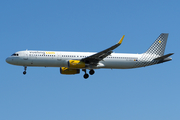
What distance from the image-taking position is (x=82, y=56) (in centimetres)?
5797

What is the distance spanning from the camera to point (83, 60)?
56.7m

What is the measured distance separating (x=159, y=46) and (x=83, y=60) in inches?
637

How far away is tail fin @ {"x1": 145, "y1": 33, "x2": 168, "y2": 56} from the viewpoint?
63175 mm

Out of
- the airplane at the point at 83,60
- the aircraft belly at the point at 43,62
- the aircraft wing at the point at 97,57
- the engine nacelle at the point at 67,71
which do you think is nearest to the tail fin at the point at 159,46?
the airplane at the point at 83,60

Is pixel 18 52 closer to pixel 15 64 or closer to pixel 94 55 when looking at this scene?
pixel 15 64

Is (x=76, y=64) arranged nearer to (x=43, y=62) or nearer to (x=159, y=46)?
(x=43, y=62)

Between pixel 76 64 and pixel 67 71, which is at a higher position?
pixel 76 64

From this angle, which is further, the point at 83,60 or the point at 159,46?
the point at 159,46

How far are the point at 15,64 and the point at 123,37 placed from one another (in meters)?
18.4

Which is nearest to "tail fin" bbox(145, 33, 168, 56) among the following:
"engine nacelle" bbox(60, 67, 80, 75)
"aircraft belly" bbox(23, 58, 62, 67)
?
"engine nacelle" bbox(60, 67, 80, 75)

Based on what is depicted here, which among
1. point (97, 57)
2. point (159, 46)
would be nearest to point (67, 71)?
point (97, 57)

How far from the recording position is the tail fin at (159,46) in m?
63.2

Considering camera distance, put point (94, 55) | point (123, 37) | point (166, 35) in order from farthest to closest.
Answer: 1. point (166, 35)
2. point (94, 55)
3. point (123, 37)

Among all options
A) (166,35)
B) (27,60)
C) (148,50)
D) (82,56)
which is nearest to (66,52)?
(82,56)
